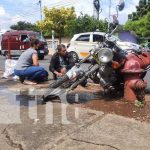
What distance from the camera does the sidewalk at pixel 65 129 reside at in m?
4.70

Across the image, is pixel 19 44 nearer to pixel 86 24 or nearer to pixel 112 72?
pixel 86 24

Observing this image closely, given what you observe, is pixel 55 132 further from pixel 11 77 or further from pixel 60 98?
pixel 11 77

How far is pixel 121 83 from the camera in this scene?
7.38 m

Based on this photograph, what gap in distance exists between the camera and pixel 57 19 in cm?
4750

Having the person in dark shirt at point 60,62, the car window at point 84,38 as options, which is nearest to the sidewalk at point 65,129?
the person in dark shirt at point 60,62

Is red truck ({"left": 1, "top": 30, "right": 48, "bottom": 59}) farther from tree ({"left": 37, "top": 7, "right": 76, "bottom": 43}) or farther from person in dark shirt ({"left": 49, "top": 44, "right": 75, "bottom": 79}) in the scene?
tree ({"left": 37, "top": 7, "right": 76, "bottom": 43})

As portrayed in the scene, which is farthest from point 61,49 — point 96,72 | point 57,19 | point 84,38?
point 57,19

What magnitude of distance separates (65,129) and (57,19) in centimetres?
4295

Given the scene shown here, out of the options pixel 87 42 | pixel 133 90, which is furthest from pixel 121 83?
pixel 87 42

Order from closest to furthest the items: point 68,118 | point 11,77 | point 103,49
Answer: 1. point 68,118
2. point 103,49
3. point 11,77

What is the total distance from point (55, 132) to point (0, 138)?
28.9 inches

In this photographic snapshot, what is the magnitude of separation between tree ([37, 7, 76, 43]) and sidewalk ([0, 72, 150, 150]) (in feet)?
134

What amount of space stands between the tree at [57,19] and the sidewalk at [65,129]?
40854 mm

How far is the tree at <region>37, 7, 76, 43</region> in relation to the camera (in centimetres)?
4712
